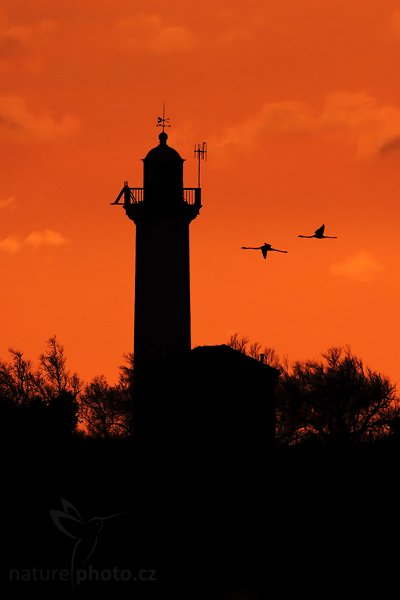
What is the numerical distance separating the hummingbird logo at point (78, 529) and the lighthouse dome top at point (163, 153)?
26697 mm

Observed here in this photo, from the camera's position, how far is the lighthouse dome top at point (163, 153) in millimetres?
92500

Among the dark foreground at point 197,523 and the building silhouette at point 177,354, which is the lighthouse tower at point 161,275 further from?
the dark foreground at point 197,523

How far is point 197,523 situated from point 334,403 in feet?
124

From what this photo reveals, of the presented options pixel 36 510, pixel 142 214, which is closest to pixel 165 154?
pixel 142 214

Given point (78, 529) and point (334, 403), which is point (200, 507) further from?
point (334, 403)

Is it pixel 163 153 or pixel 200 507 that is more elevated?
pixel 163 153

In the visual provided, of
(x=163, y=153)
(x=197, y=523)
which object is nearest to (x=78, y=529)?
(x=197, y=523)

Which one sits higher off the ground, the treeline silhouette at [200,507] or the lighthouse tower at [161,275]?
the lighthouse tower at [161,275]

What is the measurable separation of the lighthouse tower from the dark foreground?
9.91 metres

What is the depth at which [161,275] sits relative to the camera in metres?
90.1

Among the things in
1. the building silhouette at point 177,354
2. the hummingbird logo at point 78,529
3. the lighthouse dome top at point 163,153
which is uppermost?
the lighthouse dome top at point 163,153

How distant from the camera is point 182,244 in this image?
90500 millimetres

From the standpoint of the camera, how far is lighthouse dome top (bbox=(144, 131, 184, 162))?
92500mm

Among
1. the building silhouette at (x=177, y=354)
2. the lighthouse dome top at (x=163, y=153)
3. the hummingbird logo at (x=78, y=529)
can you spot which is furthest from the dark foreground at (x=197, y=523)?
the lighthouse dome top at (x=163, y=153)
